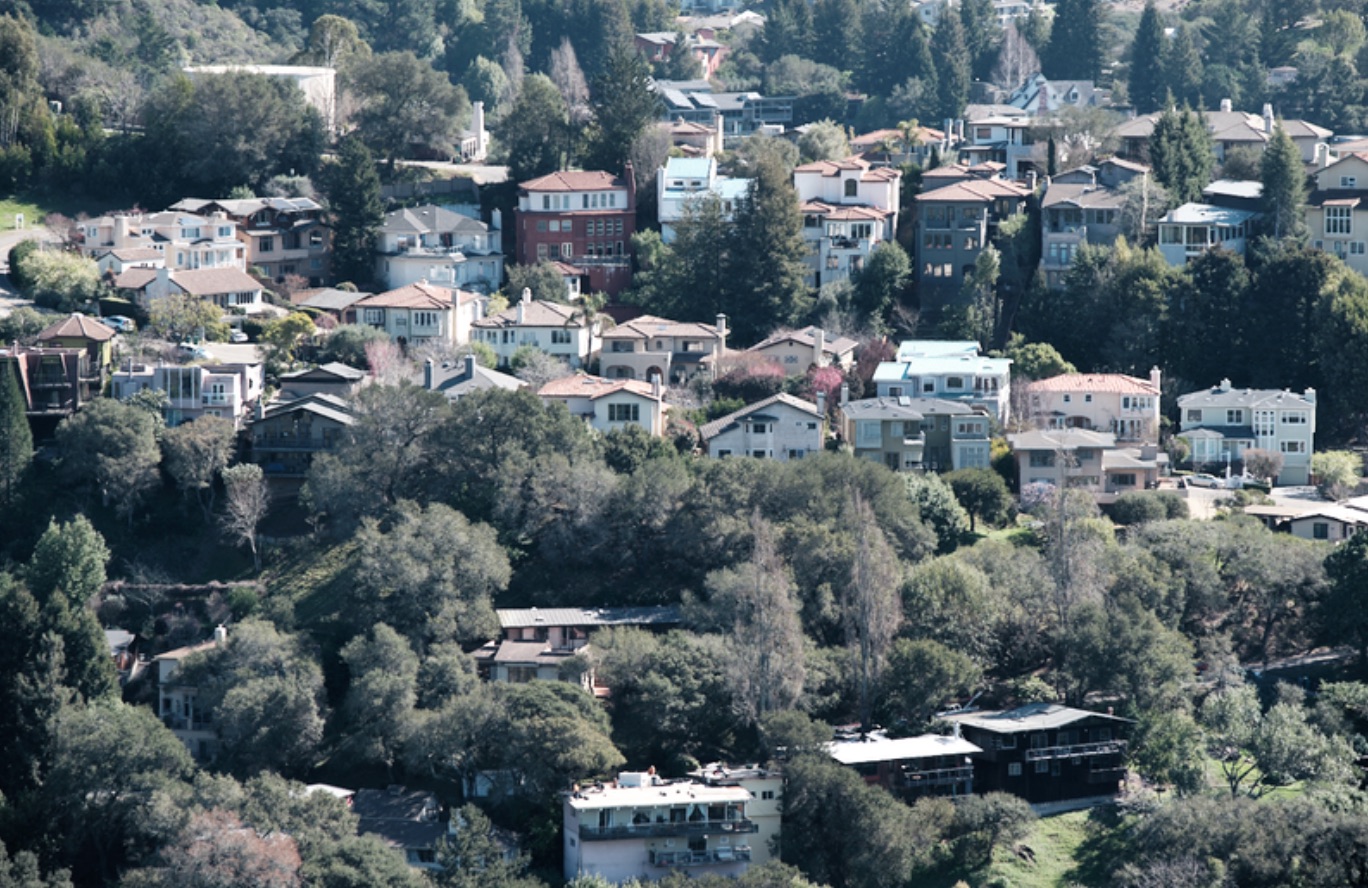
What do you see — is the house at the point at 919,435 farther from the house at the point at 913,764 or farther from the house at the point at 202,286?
the house at the point at 202,286

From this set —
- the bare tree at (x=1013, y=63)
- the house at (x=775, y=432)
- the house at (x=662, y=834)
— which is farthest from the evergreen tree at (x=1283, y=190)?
the house at (x=662, y=834)

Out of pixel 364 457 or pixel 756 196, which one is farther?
pixel 756 196

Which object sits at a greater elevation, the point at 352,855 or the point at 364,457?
the point at 364,457

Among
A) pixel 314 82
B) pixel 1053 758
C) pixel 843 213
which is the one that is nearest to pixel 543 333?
pixel 843 213

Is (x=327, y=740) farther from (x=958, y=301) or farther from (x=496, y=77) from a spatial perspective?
(x=496, y=77)

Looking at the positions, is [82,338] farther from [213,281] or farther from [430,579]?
[430,579]

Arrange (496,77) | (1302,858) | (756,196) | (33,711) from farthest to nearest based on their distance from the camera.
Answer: (496,77)
(756,196)
(33,711)
(1302,858)

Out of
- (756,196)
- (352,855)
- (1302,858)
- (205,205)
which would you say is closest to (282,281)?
(205,205)
